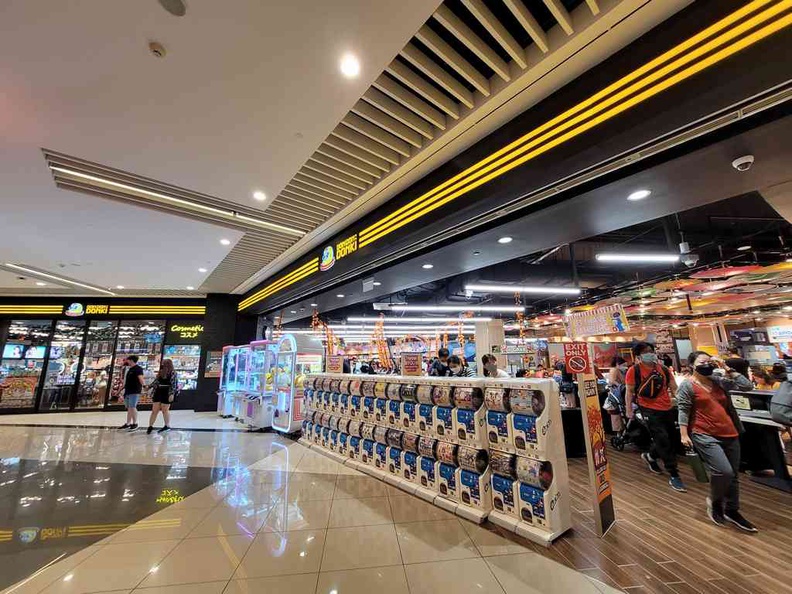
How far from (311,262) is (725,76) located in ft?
19.1

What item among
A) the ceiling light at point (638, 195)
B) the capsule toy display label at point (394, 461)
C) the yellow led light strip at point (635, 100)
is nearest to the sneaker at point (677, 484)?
the capsule toy display label at point (394, 461)

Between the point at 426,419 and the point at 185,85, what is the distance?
3968mm

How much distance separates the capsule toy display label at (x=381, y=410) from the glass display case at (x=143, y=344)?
34.6ft

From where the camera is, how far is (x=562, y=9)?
7.18 ft

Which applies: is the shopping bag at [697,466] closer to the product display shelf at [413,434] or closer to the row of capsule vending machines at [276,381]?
the product display shelf at [413,434]

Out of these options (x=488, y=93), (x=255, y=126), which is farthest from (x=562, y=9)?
(x=255, y=126)

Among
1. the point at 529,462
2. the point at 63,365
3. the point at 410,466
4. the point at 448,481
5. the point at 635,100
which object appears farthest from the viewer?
the point at 63,365

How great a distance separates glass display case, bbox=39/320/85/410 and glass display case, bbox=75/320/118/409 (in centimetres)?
22

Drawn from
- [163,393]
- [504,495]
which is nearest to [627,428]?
[504,495]

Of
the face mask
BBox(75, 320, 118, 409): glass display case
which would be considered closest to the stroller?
the face mask

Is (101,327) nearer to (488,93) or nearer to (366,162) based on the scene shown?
(366,162)

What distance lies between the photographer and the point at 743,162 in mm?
2402

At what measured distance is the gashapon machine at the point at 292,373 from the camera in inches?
283

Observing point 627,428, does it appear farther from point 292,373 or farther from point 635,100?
point 292,373
